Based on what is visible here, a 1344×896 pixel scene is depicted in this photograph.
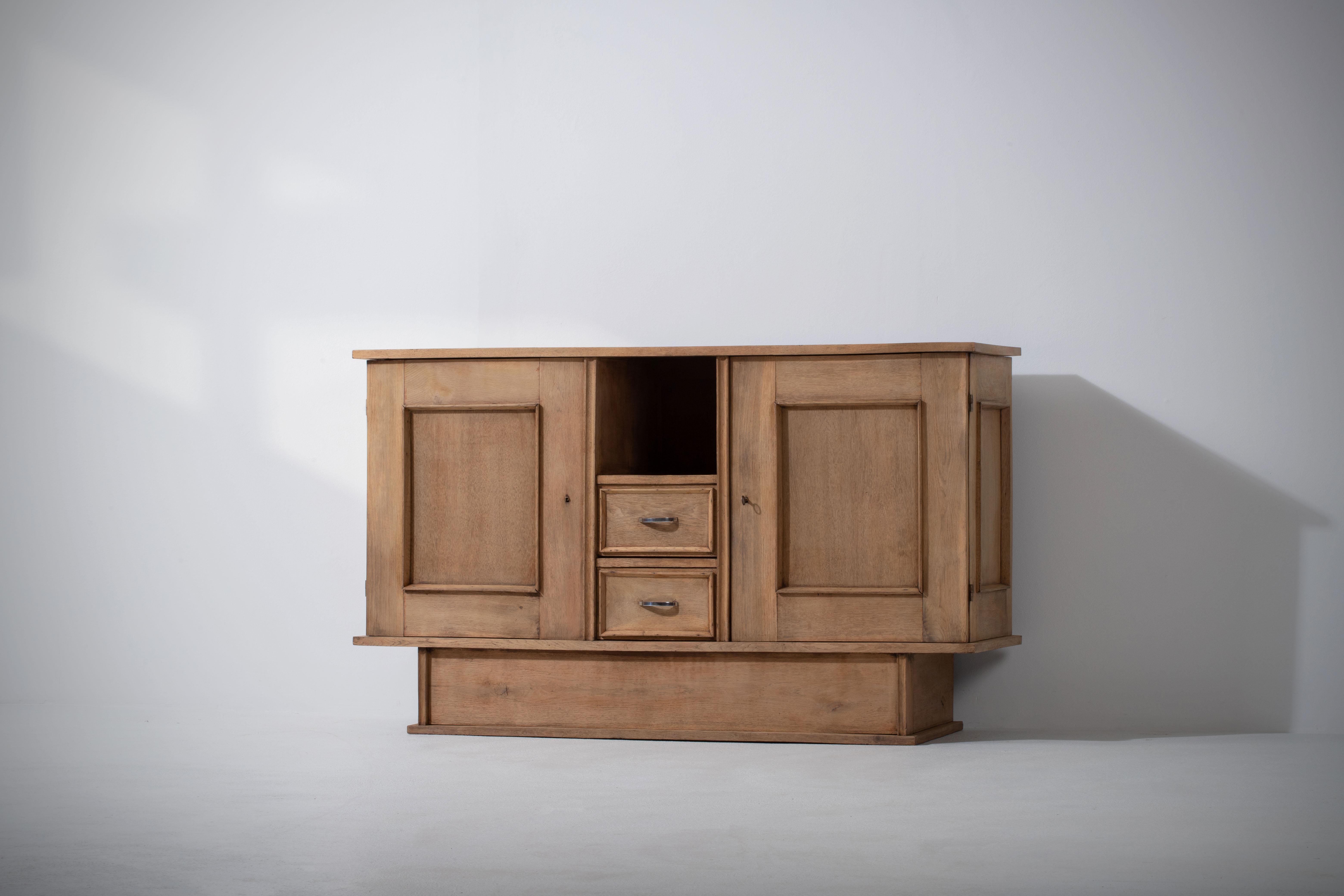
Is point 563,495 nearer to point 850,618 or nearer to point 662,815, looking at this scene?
point 850,618

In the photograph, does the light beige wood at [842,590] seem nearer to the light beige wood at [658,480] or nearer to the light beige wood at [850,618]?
the light beige wood at [850,618]

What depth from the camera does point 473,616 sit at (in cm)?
390

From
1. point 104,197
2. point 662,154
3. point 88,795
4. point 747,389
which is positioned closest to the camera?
point 88,795

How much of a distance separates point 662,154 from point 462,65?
2.42 ft

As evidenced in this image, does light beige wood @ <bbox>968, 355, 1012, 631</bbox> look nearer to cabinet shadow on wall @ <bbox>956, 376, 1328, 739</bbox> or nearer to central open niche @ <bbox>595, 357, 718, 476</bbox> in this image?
cabinet shadow on wall @ <bbox>956, 376, 1328, 739</bbox>

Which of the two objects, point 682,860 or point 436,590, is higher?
point 436,590

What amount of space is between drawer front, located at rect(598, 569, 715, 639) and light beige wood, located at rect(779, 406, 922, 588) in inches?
9.3

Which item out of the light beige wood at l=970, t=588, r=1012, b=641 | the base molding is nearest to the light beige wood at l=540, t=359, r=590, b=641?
the base molding

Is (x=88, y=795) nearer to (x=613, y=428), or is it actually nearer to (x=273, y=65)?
(x=613, y=428)

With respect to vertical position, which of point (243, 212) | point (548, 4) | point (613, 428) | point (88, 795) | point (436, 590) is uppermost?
point (548, 4)

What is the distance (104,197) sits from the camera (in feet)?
15.8

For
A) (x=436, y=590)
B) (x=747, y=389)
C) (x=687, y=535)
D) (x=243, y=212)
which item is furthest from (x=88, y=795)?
(x=243, y=212)

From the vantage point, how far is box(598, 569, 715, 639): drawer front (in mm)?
3809

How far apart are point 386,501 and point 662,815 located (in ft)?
4.78
